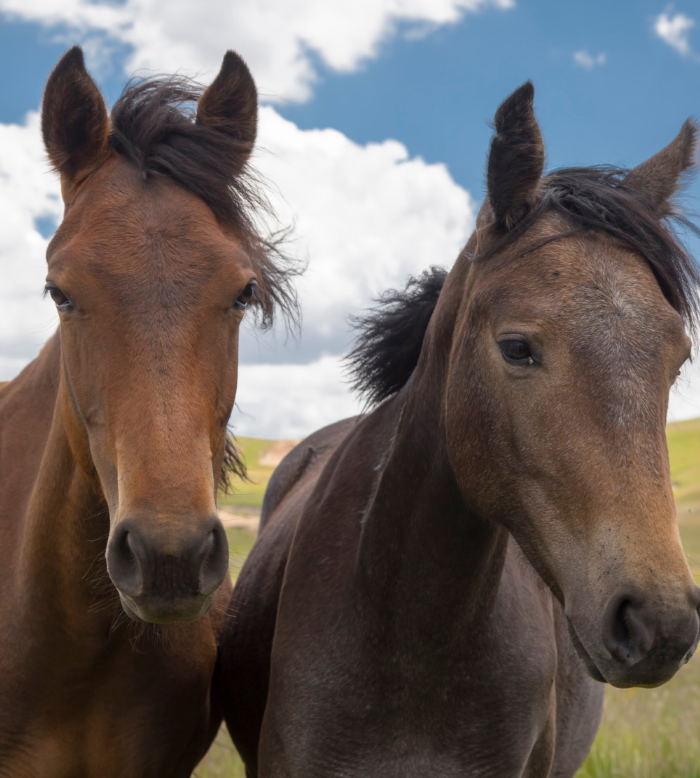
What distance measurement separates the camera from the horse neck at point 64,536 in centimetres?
320

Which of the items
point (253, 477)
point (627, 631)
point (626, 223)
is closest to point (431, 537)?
point (627, 631)

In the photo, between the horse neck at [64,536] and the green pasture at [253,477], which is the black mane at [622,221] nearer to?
the horse neck at [64,536]

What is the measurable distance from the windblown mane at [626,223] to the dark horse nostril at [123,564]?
1.52 meters

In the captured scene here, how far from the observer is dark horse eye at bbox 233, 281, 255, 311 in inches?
121

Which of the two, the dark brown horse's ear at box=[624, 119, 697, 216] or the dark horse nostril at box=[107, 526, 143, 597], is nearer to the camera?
the dark horse nostril at box=[107, 526, 143, 597]

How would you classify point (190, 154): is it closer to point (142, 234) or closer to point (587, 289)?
point (142, 234)

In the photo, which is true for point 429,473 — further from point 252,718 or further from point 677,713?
point 677,713

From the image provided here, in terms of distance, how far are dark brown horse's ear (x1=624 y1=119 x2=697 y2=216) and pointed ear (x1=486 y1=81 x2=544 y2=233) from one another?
0.49 meters

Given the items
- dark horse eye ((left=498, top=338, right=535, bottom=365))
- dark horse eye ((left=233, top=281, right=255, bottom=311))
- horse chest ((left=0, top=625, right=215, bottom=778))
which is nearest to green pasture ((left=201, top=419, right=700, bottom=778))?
horse chest ((left=0, top=625, right=215, bottom=778))

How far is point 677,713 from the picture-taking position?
23.7 ft

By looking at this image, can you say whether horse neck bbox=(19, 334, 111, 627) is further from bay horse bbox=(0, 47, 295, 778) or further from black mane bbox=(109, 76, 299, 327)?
black mane bbox=(109, 76, 299, 327)

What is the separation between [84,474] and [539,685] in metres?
1.95

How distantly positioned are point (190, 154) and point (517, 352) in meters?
1.56

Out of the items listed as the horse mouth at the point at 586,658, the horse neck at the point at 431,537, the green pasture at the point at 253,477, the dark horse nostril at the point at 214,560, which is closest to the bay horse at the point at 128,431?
the dark horse nostril at the point at 214,560
